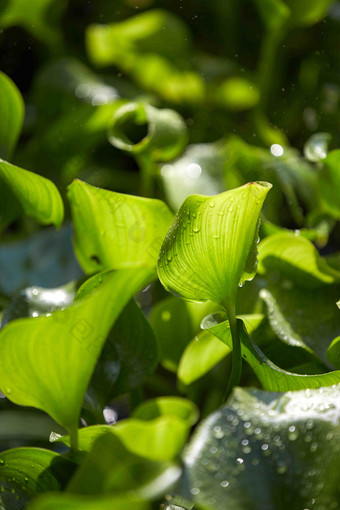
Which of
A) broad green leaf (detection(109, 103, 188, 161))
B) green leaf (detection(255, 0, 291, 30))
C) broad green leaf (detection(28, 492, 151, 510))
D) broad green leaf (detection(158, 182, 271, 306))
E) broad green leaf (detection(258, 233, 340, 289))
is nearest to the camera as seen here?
broad green leaf (detection(28, 492, 151, 510))

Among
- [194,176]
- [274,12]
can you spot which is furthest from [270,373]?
[274,12]

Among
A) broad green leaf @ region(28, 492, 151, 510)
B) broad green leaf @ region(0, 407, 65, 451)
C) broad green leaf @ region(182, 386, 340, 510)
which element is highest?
broad green leaf @ region(28, 492, 151, 510)

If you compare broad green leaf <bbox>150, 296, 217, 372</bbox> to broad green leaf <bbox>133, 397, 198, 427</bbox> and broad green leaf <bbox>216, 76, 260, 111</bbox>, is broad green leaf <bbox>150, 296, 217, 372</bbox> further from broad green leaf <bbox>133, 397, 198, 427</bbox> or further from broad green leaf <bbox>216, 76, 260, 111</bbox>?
broad green leaf <bbox>216, 76, 260, 111</bbox>

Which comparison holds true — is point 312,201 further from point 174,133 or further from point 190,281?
point 190,281

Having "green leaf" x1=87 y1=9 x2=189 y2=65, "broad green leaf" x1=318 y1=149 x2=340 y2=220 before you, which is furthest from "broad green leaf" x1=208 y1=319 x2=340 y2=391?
"green leaf" x1=87 y1=9 x2=189 y2=65

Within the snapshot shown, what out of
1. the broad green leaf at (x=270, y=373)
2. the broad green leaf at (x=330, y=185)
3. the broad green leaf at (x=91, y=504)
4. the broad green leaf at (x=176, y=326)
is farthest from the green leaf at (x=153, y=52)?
the broad green leaf at (x=91, y=504)

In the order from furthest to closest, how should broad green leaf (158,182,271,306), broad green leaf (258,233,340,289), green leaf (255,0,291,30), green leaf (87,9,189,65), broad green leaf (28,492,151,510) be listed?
1. green leaf (87,9,189,65)
2. green leaf (255,0,291,30)
3. broad green leaf (258,233,340,289)
4. broad green leaf (158,182,271,306)
5. broad green leaf (28,492,151,510)
